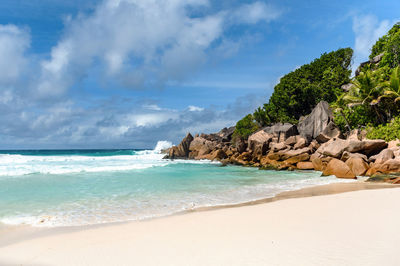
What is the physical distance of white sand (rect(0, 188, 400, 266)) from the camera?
372 centimetres

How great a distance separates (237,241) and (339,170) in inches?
537

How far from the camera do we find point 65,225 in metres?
6.54

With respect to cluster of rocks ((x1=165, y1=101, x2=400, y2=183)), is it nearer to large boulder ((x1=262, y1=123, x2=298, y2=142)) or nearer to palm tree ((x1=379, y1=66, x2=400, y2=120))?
large boulder ((x1=262, y1=123, x2=298, y2=142))

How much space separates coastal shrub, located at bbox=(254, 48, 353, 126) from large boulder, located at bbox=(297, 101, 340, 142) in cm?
712

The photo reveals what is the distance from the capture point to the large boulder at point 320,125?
26698mm

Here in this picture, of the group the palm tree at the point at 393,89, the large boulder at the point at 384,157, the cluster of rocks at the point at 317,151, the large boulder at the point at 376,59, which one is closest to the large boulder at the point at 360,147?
the cluster of rocks at the point at 317,151

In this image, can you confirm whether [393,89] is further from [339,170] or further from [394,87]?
[339,170]

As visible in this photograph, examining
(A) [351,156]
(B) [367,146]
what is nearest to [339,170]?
(A) [351,156]

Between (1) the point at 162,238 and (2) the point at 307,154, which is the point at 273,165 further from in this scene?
(1) the point at 162,238

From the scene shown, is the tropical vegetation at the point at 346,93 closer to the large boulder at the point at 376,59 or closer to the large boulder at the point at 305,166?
the large boulder at the point at 376,59

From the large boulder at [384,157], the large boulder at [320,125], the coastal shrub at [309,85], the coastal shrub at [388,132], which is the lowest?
the large boulder at [384,157]

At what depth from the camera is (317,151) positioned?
22.2 metres

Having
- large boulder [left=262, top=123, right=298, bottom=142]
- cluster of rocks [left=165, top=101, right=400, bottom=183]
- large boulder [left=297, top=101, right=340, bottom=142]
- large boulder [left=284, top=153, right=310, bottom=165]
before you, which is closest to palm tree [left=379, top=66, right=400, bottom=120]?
cluster of rocks [left=165, top=101, right=400, bottom=183]

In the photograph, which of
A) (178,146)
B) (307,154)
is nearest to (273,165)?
(307,154)
